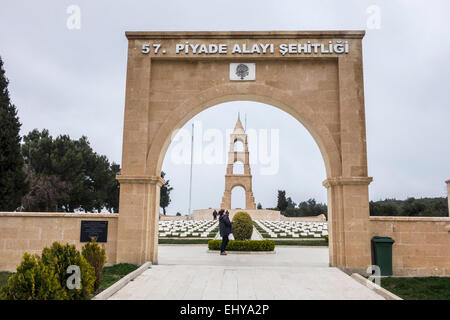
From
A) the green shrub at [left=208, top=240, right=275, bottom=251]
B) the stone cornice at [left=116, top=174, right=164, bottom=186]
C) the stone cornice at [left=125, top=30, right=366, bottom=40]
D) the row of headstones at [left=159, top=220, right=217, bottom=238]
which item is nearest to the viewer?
the stone cornice at [left=116, top=174, right=164, bottom=186]

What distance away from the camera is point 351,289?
720cm

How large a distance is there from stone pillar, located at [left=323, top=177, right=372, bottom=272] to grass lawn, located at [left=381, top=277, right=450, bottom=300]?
0.83 metres

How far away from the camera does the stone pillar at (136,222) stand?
936 centimetres

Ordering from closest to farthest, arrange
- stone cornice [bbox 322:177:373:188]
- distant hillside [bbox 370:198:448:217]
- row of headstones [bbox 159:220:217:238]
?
1. stone cornice [bbox 322:177:373:188]
2. row of headstones [bbox 159:220:217:238]
3. distant hillside [bbox 370:198:448:217]

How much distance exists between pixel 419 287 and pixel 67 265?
7617 millimetres

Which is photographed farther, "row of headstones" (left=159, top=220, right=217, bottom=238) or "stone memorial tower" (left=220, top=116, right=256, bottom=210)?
"stone memorial tower" (left=220, top=116, right=256, bottom=210)

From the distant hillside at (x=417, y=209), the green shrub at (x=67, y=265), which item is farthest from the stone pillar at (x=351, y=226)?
the distant hillside at (x=417, y=209)

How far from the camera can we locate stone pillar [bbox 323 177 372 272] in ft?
29.9

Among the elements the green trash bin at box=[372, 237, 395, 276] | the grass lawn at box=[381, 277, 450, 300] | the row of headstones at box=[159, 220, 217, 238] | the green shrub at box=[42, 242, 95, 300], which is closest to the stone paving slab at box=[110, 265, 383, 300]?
the green shrub at box=[42, 242, 95, 300]

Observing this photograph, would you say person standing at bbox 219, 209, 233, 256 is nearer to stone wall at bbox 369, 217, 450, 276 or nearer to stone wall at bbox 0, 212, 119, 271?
stone wall at bbox 0, 212, 119, 271

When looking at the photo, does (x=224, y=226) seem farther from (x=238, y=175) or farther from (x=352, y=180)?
(x=238, y=175)

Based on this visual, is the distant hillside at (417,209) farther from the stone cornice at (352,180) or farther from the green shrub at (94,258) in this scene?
the green shrub at (94,258)

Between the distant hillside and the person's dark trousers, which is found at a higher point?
the distant hillside
